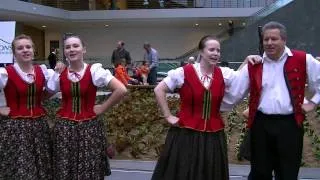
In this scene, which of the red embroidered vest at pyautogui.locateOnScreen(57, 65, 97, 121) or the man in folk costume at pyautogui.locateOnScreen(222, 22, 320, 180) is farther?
the red embroidered vest at pyautogui.locateOnScreen(57, 65, 97, 121)

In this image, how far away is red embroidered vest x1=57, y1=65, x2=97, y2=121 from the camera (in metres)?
5.06

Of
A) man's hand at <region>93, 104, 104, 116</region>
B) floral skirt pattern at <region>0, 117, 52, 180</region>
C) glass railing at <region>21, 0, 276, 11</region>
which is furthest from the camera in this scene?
glass railing at <region>21, 0, 276, 11</region>

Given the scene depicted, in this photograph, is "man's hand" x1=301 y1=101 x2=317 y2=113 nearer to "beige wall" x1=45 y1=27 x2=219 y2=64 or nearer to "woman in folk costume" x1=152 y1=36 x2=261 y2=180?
"woman in folk costume" x1=152 y1=36 x2=261 y2=180

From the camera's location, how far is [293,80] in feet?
16.0

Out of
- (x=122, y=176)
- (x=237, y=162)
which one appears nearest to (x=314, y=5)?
(x=237, y=162)

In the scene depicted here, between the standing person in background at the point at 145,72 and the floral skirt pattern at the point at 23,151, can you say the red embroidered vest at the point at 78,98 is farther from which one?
the standing person in background at the point at 145,72

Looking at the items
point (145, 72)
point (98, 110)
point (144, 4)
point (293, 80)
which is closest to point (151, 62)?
point (145, 72)

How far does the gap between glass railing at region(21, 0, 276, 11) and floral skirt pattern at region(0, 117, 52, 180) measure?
101 feet

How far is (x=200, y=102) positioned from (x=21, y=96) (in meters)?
1.51

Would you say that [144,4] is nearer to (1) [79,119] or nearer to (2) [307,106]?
(1) [79,119]

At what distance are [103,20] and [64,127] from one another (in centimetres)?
3339

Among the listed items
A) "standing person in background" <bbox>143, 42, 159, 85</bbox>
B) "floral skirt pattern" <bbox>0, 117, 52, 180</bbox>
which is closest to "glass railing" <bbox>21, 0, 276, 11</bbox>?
"standing person in background" <bbox>143, 42, 159, 85</bbox>

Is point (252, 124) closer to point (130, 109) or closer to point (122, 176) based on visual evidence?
point (122, 176)

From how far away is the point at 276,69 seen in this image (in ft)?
16.1
